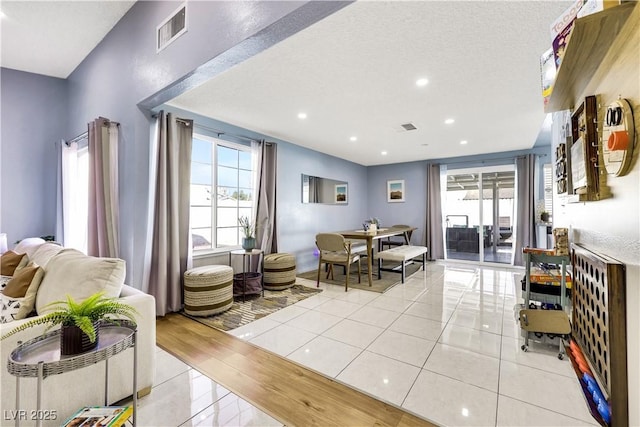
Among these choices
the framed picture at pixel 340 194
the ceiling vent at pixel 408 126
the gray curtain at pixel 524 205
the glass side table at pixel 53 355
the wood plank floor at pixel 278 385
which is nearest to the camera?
the glass side table at pixel 53 355

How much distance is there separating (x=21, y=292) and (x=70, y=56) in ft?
11.6

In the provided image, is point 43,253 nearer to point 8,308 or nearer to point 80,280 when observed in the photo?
point 8,308

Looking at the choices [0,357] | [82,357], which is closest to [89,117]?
[0,357]

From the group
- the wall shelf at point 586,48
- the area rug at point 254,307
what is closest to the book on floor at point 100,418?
the area rug at point 254,307

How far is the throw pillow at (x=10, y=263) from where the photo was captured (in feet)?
7.25

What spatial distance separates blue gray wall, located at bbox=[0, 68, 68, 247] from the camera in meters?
3.70

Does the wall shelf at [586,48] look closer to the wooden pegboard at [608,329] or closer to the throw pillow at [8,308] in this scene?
the wooden pegboard at [608,329]

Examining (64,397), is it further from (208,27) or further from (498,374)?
(498,374)

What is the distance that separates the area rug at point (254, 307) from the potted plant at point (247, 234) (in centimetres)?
69

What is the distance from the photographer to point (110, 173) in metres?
3.09

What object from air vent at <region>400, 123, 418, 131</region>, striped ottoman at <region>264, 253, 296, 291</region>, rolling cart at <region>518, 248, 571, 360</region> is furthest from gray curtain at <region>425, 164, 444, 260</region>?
rolling cart at <region>518, 248, 571, 360</region>

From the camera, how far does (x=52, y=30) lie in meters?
3.07

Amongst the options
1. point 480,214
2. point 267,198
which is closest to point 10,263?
point 267,198

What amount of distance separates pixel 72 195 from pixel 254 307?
3.07m
